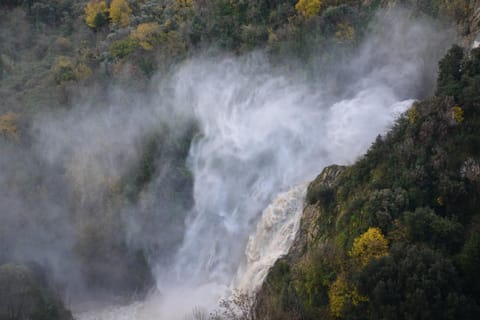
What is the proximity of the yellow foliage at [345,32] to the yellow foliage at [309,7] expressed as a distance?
2.85m

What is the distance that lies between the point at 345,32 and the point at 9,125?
31021 mm

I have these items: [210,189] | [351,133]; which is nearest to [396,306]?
[351,133]

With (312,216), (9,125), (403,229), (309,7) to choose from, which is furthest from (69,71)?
(403,229)

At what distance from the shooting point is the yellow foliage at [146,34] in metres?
53.6

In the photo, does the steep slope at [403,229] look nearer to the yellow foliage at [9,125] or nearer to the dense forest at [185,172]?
the dense forest at [185,172]

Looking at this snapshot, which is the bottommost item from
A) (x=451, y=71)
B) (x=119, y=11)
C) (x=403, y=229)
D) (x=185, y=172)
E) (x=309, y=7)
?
(x=403, y=229)

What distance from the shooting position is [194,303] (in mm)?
35875

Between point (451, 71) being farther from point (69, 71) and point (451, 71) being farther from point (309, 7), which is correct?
point (69, 71)

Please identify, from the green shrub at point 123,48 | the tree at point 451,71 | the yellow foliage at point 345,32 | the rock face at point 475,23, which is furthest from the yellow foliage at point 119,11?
the tree at point 451,71

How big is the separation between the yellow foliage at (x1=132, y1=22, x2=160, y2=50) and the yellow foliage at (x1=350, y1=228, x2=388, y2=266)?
34.4 m

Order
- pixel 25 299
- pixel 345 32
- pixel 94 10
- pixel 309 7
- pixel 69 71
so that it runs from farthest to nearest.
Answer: pixel 94 10
pixel 69 71
pixel 309 7
pixel 345 32
pixel 25 299

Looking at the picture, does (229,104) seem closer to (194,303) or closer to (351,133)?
(351,133)

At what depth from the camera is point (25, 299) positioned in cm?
3650

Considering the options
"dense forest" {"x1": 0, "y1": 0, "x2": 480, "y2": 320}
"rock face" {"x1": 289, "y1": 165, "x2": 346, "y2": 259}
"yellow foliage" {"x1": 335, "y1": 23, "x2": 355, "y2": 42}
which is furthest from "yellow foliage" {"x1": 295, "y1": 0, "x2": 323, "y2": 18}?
"rock face" {"x1": 289, "y1": 165, "x2": 346, "y2": 259}
